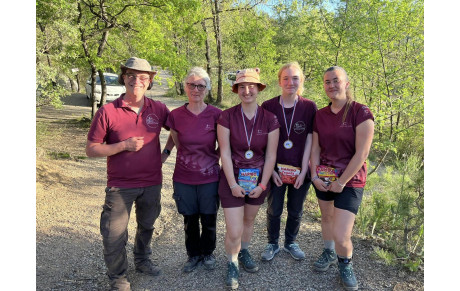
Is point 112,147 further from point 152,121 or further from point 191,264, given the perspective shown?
point 191,264

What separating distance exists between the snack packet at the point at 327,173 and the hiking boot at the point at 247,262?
1.20 meters

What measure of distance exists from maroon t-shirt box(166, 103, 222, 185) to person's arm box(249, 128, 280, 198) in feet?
1.48

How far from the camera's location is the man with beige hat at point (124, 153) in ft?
9.53

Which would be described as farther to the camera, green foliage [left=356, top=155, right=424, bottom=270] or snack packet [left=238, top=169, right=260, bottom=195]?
green foliage [left=356, top=155, right=424, bottom=270]

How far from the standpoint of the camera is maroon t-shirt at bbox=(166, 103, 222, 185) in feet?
10.4

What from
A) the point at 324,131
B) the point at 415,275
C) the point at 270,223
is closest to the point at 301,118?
the point at 324,131

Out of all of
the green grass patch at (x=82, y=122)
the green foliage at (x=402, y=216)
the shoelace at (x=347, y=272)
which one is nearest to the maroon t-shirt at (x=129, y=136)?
the shoelace at (x=347, y=272)

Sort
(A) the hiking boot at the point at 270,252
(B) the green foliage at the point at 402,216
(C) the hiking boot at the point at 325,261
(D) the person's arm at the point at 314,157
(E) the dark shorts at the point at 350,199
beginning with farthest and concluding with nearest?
(B) the green foliage at the point at 402,216
(A) the hiking boot at the point at 270,252
(C) the hiking boot at the point at 325,261
(D) the person's arm at the point at 314,157
(E) the dark shorts at the point at 350,199

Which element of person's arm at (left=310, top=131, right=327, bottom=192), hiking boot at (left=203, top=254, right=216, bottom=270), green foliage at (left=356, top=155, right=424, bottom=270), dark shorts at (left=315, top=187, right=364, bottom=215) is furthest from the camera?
green foliage at (left=356, top=155, right=424, bottom=270)

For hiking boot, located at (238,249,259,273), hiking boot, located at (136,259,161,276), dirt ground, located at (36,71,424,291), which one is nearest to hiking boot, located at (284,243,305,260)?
dirt ground, located at (36,71,424,291)

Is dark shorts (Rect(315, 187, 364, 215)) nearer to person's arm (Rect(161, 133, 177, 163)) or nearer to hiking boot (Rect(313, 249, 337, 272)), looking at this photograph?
hiking boot (Rect(313, 249, 337, 272))

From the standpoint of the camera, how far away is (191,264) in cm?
359

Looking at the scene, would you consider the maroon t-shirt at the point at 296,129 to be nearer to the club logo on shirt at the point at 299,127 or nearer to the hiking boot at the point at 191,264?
the club logo on shirt at the point at 299,127

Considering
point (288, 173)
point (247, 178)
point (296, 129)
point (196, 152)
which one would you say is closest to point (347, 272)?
point (288, 173)
